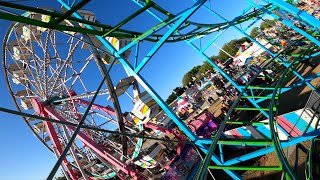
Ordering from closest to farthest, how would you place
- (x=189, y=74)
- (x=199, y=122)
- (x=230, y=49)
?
(x=199, y=122), (x=230, y=49), (x=189, y=74)

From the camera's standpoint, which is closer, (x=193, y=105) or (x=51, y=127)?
(x=51, y=127)

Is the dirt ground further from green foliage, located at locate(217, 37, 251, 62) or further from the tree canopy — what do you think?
green foliage, located at locate(217, 37, 251, 62)

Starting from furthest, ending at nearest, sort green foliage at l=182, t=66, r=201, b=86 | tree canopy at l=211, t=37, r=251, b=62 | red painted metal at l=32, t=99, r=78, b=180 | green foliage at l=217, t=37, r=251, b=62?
green foliage at l=182, t=66, r=201, b=86, green foliage at l=217, t=37, r=251, b=62, tree canopy at l=211, t=37, r=251, b=62, red painted metal at l=32, t=99, r=78, b=180

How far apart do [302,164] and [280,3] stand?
445cm

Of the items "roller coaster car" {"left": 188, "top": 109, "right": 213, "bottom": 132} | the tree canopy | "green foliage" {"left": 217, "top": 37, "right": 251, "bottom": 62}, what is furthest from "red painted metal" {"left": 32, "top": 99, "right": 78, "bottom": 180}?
"green foliage" {"left": 217, "top": 37, "right": 251, "bottom": 62}

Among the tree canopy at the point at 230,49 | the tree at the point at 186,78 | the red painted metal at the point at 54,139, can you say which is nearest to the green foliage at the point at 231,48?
the tree canopy at the point at 230,49

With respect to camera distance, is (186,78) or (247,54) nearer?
(247,54)

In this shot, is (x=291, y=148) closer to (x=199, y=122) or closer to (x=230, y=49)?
(x=199, y=122)

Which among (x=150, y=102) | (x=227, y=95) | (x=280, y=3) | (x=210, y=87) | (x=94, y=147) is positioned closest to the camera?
(x=280, y=3)

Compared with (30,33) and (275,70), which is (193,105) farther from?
(30,33)

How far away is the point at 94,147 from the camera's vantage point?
765 cm

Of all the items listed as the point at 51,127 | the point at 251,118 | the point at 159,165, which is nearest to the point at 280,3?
the point at 159,165

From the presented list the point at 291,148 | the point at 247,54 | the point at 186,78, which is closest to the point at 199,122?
the point at 291,148

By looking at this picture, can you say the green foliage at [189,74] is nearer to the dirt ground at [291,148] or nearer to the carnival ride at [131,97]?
the dirt ground at [291,148]
